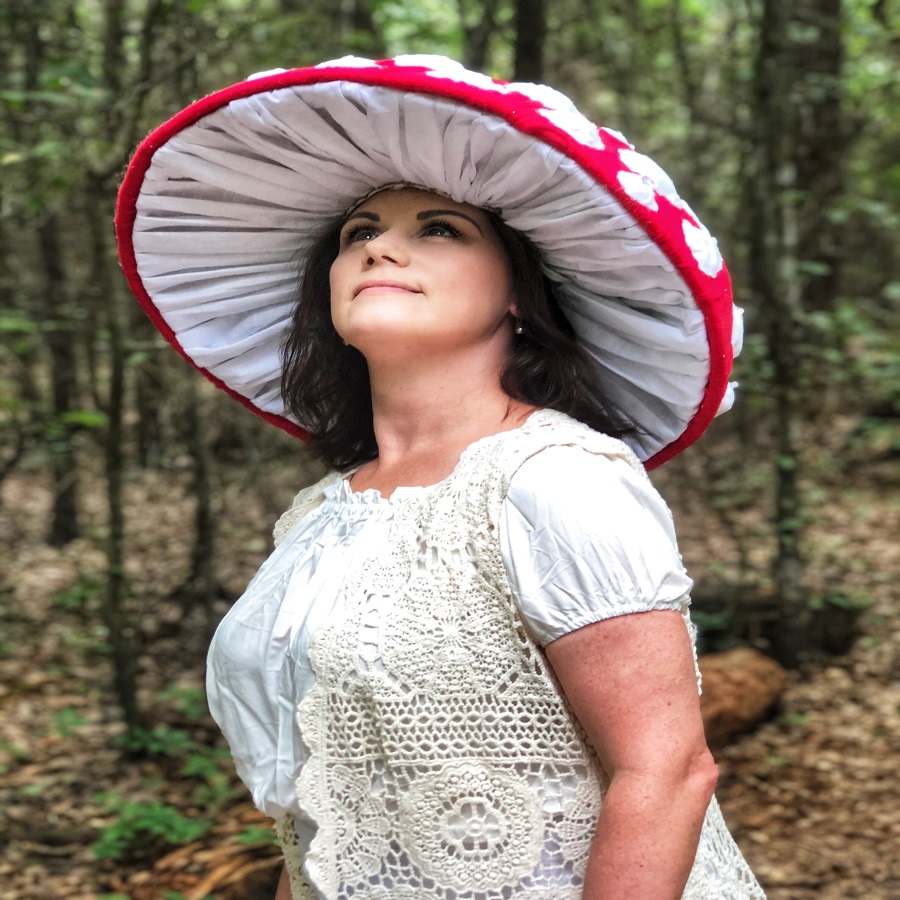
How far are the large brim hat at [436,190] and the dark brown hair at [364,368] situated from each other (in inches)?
1.4

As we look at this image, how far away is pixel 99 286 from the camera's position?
3512mm

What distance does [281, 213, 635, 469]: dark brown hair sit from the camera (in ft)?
4.77

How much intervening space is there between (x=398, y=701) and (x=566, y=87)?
5155 mm

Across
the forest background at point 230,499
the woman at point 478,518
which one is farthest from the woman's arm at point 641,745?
the forest background at point 230,499

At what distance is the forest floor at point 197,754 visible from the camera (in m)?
3.16

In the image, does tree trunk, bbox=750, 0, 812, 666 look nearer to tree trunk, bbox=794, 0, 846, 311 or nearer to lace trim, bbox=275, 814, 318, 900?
tree trunk, bbox=794, 0, 846, 311

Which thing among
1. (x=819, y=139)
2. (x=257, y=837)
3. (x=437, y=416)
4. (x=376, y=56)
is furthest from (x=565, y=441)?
(x=819, y=139)

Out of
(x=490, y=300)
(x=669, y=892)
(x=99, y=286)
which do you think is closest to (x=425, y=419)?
(x=490, y=300)

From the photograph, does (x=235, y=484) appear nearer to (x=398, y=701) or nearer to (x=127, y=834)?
(x=127, y=834)

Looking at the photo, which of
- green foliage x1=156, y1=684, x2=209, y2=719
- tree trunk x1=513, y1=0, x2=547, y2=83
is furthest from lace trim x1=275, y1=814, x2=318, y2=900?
tree trunk x1=513, y1=0, x2=547, y2=83

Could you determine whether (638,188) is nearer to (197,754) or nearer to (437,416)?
(437,416)

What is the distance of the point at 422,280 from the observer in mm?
1385

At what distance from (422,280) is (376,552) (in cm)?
38

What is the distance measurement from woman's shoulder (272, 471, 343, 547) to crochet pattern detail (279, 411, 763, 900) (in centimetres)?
43
